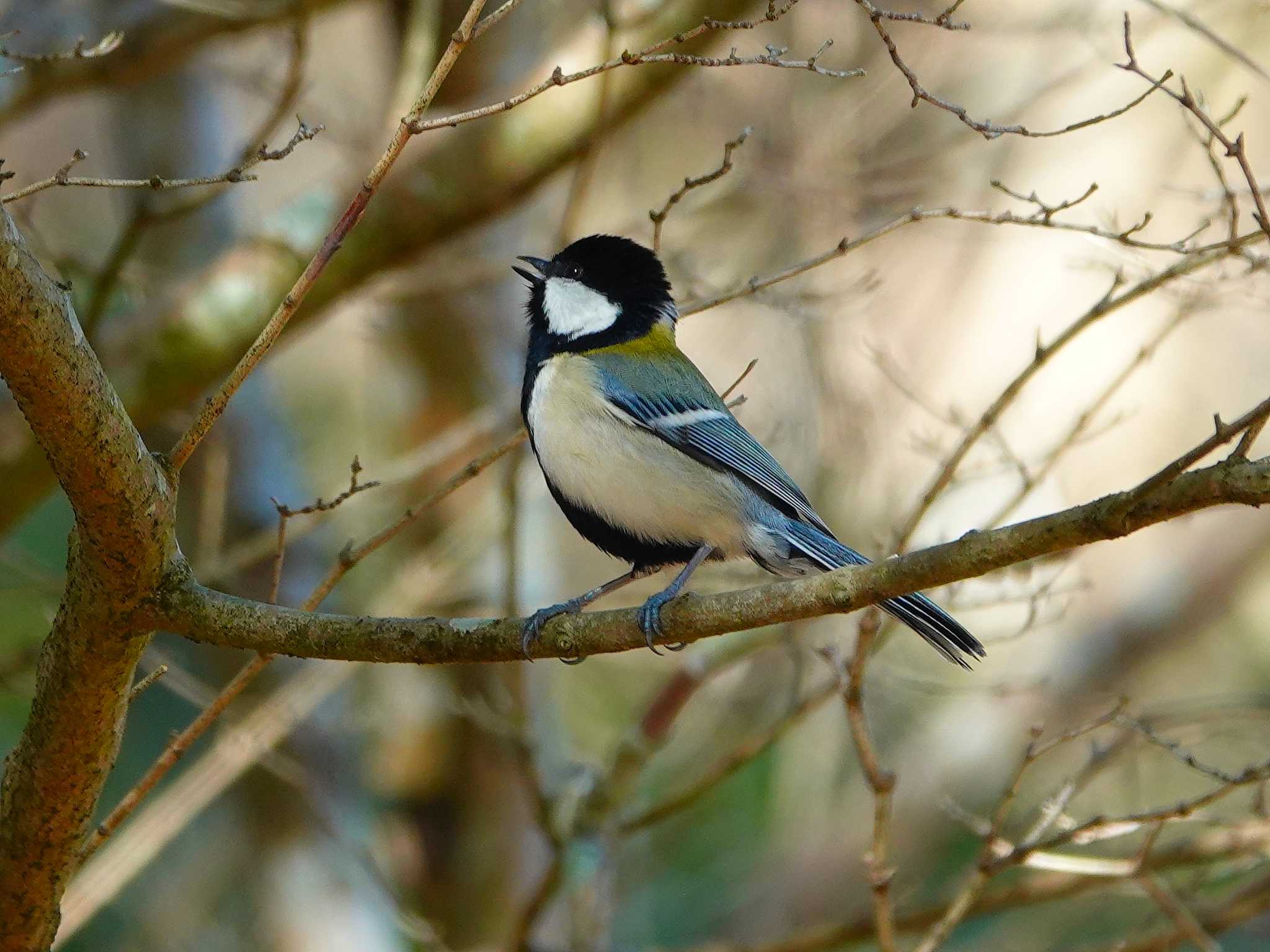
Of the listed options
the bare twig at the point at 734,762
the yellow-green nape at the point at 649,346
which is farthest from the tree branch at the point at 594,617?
the bare twig at the point at 734,762

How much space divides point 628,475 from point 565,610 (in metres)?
0.52

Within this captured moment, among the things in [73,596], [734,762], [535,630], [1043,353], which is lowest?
[73,596]

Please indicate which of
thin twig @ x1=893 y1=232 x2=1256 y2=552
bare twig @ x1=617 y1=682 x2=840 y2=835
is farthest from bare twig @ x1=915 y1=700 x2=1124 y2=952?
bare twig @ x1=617 y1=682 x2=840 y2=835

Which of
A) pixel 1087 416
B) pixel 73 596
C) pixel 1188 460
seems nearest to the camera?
pixel 1188 460

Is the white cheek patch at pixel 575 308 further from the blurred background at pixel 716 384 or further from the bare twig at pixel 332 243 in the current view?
the bare twig at pixel 332 243

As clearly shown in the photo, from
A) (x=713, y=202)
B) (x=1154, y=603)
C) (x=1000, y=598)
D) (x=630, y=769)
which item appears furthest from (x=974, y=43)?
(x=630, y=769)

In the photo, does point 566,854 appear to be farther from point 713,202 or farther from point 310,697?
point 713,202

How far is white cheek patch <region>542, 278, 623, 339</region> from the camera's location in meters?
4.30

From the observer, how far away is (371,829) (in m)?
6.81

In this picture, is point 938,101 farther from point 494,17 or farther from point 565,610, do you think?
point 565,610

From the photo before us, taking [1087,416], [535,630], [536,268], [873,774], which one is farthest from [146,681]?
[1087,416]

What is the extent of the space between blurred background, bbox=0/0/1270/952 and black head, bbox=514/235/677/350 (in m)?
0.20

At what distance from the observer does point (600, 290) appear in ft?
Result: 14.5

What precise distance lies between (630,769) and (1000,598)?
144 centimetres
